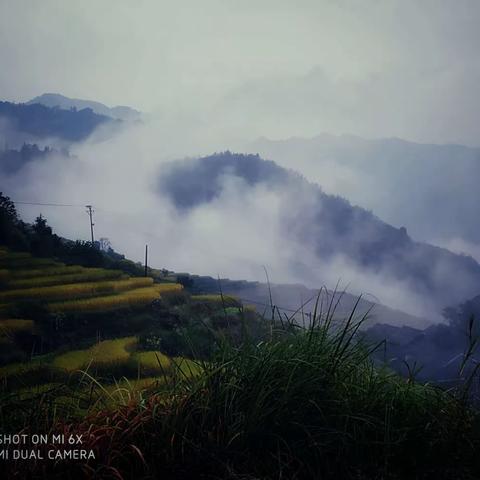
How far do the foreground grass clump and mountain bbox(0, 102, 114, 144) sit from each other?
276cm

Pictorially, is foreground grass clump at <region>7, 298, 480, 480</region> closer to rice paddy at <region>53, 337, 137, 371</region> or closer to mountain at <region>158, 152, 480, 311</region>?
rice paddy at <region>53, 337, 137, 371</region>

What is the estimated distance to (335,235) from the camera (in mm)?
4895

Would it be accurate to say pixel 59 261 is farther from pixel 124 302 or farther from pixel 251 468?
pixel 251 468

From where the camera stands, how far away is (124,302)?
3666mm

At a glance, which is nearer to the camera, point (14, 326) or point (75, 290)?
point (14, 326)

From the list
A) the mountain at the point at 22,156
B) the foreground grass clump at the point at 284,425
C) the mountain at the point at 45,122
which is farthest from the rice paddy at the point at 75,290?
the foreground grass clump at the point at 284,425

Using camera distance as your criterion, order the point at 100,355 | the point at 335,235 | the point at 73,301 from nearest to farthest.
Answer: the point at 100,355
the point at 73,301
the point at 335,235

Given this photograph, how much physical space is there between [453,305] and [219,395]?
15.7ft

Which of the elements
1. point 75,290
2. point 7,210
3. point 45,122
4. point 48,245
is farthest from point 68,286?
point 45,122

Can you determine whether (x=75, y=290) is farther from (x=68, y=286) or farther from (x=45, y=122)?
(x=45, y=122)

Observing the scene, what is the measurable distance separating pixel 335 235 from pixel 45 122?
9.91 ft

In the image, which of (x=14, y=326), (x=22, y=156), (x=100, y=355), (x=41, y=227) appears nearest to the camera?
(x=14, y=326)

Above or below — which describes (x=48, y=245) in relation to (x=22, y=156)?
below

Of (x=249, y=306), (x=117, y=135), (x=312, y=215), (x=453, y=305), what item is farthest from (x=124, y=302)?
(x=453, y=305)
